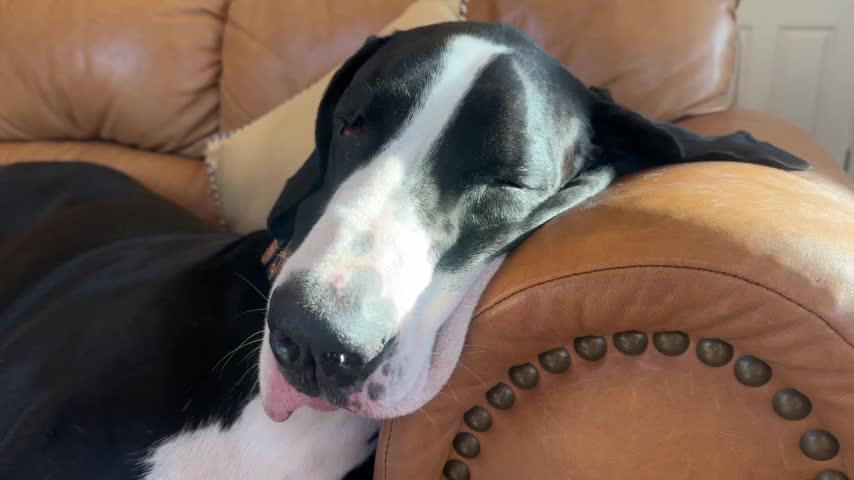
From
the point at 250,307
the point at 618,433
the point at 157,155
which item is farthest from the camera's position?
the point at 157,155

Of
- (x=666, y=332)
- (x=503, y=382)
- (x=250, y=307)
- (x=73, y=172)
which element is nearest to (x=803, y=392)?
(x=666, y=332)

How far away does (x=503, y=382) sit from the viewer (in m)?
0.75

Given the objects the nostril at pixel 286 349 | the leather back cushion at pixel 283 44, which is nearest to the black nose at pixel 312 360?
the nostril at pixel 286 349

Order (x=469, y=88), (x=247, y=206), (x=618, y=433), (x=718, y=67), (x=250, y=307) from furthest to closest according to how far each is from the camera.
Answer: (x=247, y=206) → (x=718, y=67) → (x=250, y=307) → (x=469, y=88) → (x=618, y=433)

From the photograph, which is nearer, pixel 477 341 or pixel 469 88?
pixel 477 341

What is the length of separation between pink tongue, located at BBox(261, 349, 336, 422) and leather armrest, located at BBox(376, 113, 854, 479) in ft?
0.35

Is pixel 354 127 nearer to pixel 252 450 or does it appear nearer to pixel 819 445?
pixel 252 450

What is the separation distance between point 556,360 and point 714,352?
15 centimetres

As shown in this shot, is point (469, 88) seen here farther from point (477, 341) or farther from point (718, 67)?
point (718, 67)

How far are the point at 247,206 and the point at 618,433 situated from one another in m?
1.13

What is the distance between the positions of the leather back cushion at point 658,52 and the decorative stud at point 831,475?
0.96 m

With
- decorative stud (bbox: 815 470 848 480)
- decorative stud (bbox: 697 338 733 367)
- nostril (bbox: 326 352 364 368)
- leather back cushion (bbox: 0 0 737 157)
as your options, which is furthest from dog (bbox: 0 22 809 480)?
leather back cushion (bbox: 0 0 737 157)

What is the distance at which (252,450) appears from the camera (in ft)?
2.92

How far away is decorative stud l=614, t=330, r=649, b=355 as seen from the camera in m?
0.67
